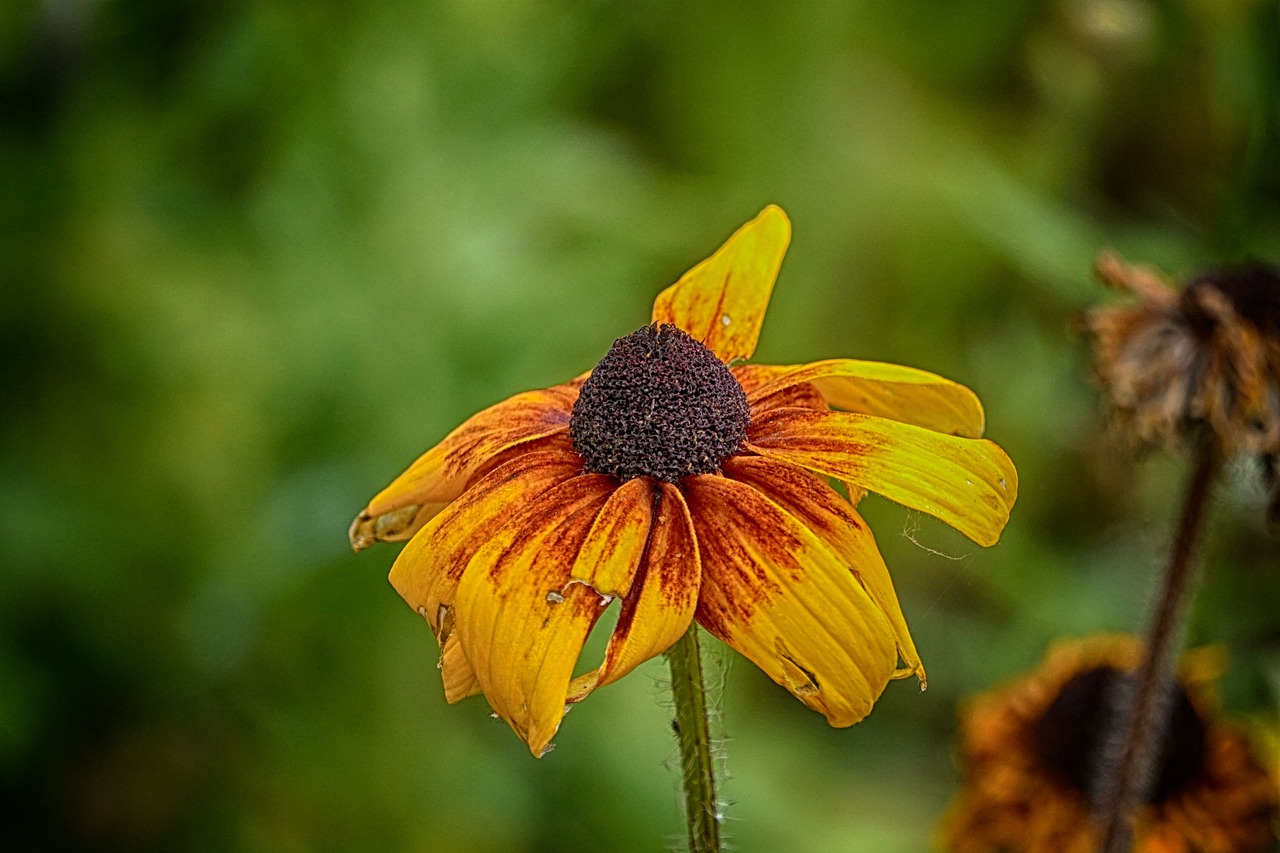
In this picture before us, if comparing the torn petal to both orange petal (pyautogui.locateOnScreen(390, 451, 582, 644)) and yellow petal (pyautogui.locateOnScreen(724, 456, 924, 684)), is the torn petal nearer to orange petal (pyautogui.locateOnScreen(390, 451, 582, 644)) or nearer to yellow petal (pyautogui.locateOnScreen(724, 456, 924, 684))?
orange petal (pyautogui.locateOnScreen(390, 451, 582, 644))

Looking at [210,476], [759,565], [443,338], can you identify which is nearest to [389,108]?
[443,338]

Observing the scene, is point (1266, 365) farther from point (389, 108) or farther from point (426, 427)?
point (389, 108)

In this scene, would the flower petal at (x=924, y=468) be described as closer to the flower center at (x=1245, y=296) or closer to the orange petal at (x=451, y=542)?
the orange petal at (x=451, y=542)

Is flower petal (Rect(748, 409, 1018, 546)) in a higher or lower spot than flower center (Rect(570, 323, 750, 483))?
lower

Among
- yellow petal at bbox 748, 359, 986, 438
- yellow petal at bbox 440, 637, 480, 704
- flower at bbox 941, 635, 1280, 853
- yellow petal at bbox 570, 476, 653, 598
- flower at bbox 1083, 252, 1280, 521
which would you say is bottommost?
flower at bbox 941, 635, 1280, 853

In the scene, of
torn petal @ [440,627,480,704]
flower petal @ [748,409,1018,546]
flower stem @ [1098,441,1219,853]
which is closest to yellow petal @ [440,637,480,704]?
torn petal @ [440,627,480,704]

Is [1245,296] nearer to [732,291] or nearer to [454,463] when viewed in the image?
[732,291]

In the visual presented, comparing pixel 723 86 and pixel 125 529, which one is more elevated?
pixel 723 86
